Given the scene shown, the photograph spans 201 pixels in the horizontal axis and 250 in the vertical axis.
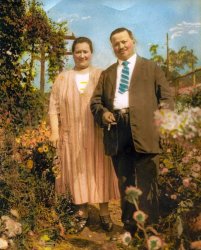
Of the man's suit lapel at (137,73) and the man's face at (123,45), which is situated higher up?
the man's face at (123,45)

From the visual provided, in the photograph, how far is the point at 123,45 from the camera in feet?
12.3

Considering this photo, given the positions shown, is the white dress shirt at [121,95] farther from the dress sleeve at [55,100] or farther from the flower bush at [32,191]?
the flower bush at [32,191]

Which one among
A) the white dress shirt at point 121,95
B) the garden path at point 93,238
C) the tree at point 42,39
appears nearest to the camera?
the white dress shirt at point 121,95

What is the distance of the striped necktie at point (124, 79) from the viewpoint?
12.3 ft

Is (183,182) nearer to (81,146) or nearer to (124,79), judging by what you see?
(124,79)

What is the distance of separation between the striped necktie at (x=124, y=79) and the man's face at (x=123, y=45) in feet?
0.22

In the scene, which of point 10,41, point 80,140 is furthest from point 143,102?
point 10,41

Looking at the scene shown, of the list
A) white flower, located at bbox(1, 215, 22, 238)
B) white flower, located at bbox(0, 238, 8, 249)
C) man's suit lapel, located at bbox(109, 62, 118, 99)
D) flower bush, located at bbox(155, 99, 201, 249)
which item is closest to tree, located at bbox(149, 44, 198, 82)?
flower bush, located at bbox(155, 99, 201, 249)

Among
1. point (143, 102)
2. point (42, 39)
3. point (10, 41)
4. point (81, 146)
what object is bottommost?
point (81, 146)

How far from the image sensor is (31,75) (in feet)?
25.0

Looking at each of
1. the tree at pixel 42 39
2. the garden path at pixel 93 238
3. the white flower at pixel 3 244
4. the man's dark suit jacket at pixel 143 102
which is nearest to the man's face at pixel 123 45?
the man's dark suit jacket at pixel 143 102

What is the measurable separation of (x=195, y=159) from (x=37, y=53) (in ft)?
15.5

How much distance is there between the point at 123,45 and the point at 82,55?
498 mm

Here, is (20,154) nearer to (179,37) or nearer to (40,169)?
(40,169)
